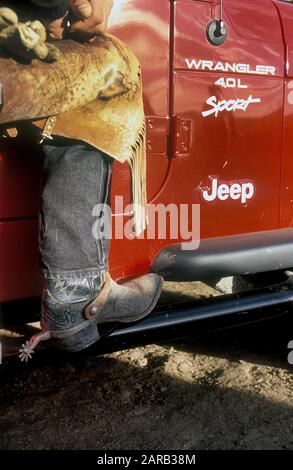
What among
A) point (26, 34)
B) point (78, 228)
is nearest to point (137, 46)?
point (26, 34)

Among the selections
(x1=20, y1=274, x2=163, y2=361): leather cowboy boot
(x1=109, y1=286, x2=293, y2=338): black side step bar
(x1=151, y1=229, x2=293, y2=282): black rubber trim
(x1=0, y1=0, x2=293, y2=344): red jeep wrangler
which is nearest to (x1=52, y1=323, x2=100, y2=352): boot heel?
(x1=20, y1=274, x2=163, y2=361): leather cowboy boot

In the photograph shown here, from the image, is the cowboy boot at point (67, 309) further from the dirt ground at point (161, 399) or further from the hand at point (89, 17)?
the hand at point (89, 17)

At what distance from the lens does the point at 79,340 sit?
1681 mm

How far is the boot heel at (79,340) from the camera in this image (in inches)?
65.3

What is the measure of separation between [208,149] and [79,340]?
2.97 ft

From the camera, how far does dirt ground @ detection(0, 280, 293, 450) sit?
2117 millimetres

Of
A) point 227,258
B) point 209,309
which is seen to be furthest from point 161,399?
point 227,258

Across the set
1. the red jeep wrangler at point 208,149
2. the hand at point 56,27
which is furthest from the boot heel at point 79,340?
the hand at point 56,27

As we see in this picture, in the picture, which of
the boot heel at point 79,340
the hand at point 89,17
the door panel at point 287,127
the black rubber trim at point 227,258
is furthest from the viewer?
the door panel at point 287,127

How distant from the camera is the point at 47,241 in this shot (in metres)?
1.62

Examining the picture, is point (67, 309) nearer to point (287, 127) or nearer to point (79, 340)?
point (79, 340)

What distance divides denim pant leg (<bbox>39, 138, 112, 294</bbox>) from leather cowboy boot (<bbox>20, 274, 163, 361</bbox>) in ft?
0.14

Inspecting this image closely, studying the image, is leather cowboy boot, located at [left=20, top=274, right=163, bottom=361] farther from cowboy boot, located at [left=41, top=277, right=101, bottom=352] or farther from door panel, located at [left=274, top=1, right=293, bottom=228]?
door panel, located at [left=274, top=1, right=293, bottom=228]

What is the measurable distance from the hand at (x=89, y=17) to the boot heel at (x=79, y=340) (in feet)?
2.98
